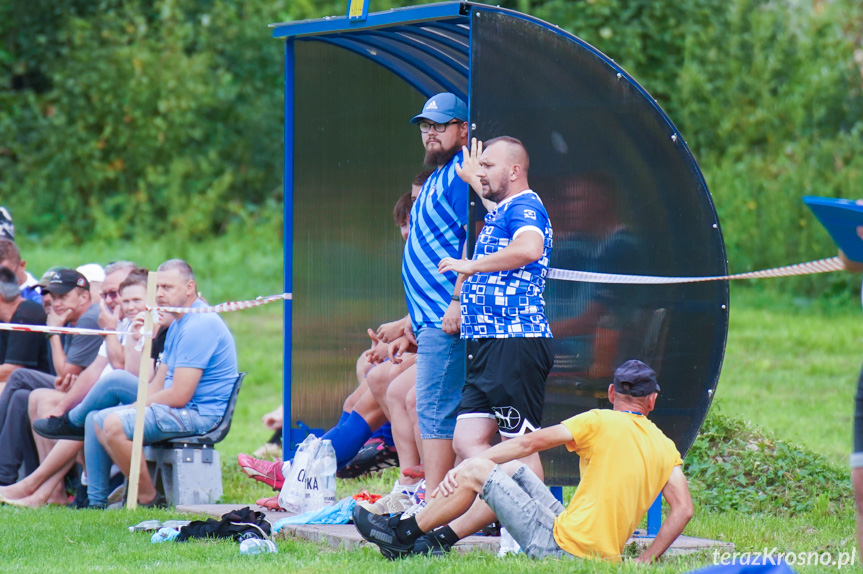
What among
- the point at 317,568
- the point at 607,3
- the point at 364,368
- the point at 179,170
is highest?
the point at 607,3

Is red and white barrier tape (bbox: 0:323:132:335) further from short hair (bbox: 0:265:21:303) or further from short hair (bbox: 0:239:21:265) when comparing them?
short hair (bbox: 0:239:21:265)

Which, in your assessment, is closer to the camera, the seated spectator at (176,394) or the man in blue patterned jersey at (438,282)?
the man in blue patterned jersey at (438,282)

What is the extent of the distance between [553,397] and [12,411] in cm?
428

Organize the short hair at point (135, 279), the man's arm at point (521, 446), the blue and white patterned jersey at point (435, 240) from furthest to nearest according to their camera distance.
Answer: the short hair at point (135, 279) < the blue and white patterned jersey at point (435, 240) < the man's arm at point (521, 446)

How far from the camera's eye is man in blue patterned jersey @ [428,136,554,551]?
5.38 meters

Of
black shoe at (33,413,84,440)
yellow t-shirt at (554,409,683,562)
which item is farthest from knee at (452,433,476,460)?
black shoe at (33,413,84,440)

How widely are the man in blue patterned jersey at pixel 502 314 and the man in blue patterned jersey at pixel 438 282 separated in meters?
0.24

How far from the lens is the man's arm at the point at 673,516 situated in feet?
16.9

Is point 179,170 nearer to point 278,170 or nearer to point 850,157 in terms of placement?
point 278,170

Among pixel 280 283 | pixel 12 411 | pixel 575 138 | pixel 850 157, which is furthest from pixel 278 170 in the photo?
pixel 575 138

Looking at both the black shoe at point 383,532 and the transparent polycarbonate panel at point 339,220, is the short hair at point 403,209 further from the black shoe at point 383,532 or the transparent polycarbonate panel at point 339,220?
the black shoe at point 383,532

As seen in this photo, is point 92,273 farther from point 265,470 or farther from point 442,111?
point 442,111

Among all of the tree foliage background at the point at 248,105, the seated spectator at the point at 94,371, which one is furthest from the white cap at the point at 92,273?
the tree foliage background at the point at 248,105

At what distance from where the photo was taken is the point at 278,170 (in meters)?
22.5
